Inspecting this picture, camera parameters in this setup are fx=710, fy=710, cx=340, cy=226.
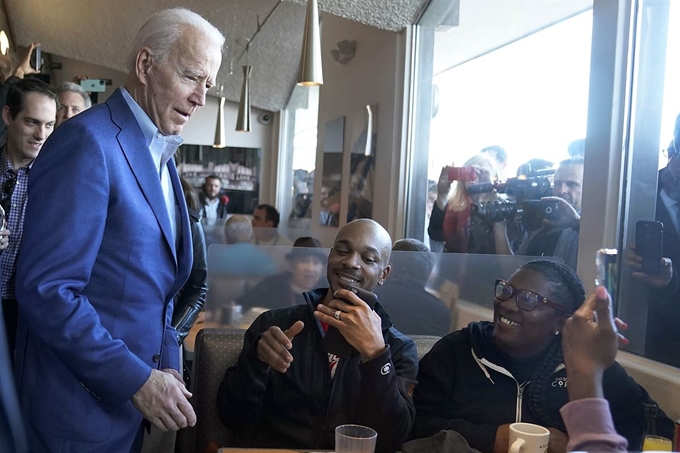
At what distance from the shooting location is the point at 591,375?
80cm

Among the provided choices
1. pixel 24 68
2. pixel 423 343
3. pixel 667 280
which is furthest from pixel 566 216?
pixel 24 68

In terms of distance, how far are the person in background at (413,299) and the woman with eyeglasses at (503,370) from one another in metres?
0.52

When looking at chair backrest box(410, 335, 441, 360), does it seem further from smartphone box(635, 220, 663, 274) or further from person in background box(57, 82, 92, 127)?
person in background box(57, 82, 92, 127)

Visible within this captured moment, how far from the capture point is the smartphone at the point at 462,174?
3920 millimetres

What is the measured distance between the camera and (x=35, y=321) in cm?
127

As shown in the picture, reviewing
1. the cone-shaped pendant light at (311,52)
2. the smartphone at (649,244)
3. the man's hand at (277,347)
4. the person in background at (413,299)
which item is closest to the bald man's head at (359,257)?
the man's hand at (277,347)

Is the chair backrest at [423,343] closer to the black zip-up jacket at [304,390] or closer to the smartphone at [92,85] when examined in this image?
the black zip-up jacket at [304,390]

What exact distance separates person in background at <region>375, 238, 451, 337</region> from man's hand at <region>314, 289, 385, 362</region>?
0.78 m

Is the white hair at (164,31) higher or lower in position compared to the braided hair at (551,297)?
higher

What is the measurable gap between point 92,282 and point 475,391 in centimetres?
107

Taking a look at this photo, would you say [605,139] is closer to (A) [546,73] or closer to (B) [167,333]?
(A) [546,73]

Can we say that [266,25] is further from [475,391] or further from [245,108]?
[475,391]

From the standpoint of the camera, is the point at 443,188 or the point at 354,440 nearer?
the point at 354,440

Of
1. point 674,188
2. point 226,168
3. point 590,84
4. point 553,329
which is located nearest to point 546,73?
point 590,84
